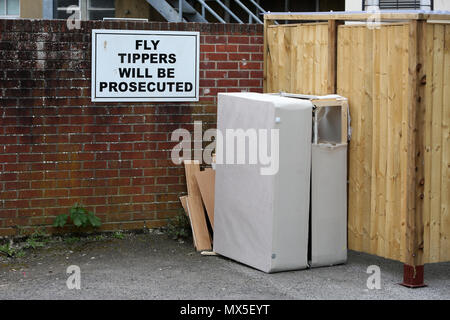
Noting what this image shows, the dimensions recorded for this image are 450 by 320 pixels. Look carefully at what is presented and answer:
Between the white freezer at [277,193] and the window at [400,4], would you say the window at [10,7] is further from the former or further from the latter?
the white freezer at [277,193]

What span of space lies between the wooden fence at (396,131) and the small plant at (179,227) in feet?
6.38

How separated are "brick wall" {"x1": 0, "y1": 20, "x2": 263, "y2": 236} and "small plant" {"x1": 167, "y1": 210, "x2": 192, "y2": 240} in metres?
0.10

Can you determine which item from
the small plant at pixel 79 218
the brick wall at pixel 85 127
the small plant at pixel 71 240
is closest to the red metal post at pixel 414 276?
the brick wall at pixel 85 127

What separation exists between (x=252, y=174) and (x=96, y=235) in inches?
87.3

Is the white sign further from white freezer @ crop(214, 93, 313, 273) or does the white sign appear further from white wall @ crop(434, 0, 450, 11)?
white wall @ crop(434, 0, 450, 11)

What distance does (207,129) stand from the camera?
30.7 ft

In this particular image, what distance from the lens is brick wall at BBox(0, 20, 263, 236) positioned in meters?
8.70

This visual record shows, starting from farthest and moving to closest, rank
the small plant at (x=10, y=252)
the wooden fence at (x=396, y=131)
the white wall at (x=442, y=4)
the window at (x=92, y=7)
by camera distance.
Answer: the window at (x=92, y=7) → the white wall at (x=442, y=4) → the small plant at (x=10, y=252) → the wooden fence at (x=396, y=131)

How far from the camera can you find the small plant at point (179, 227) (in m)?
9.10

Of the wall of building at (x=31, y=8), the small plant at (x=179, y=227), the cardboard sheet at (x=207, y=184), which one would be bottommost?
the small plant at (x=179, y=227)

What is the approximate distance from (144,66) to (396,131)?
301 cm

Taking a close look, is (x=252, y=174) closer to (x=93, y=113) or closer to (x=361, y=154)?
(x=361, y=154)

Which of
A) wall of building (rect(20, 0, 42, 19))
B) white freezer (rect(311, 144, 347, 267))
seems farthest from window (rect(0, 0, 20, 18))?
white freezer (rect(311, 144, 347, 267))

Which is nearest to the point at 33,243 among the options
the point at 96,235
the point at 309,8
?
the point at 96,235
